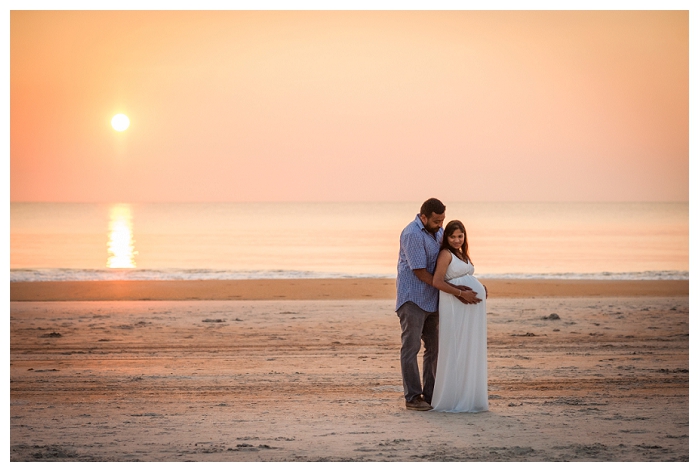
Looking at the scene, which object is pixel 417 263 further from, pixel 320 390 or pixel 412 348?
pixel 320 390

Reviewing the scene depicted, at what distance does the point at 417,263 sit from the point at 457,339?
718 millimetres

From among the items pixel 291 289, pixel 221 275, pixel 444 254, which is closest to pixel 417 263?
pixel 444 254

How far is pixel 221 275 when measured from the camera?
2261 centimetres

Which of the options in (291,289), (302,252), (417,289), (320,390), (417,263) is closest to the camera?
(417,263)

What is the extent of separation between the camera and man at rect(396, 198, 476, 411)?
6.38 meters

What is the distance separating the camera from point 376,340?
32.1 feet

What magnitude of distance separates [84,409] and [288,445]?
6.67 feet

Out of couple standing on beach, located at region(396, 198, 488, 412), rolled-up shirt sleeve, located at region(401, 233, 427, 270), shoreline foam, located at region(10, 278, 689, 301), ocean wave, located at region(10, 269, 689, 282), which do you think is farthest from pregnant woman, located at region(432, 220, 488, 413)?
ocean wave, located at region(10, 269, 689, 282)

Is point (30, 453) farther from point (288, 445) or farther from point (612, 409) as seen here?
point (612, 409)

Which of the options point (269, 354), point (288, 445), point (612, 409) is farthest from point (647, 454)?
point (269, 354)

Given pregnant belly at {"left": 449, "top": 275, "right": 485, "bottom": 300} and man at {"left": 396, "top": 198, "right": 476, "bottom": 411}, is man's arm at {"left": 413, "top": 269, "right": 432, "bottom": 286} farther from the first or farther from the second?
pregnant belly at {"left": 449, "top": 275, "right": 485, "bottom": 300}

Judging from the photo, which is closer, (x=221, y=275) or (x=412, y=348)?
(x=412, y=348)

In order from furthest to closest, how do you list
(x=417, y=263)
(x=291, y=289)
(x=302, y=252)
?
(x=302, y=252), (x=291, y=289), (x=417, y=263)
